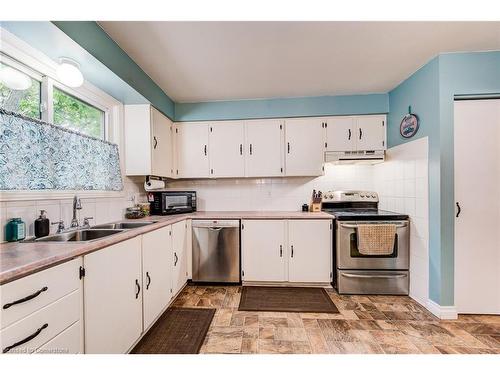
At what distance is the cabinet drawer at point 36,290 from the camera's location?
813 millimetres

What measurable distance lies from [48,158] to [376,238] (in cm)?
303

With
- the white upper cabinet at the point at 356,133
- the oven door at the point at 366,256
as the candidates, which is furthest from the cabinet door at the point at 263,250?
the white upper cabinet at the point at 356,133

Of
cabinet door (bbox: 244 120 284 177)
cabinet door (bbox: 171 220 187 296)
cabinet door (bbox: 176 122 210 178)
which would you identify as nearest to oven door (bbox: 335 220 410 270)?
cabinet door (bbox: 244 120 284 177)

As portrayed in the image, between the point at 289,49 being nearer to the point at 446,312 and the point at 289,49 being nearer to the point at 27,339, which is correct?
the point at 27,339

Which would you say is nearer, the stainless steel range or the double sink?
the double sink

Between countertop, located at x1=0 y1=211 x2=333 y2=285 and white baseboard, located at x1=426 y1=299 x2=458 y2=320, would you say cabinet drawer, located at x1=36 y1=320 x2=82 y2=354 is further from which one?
white baseboard, located at x1=426 y1=299 x2=458 y2=320

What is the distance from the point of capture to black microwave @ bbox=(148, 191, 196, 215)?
2.86 meters

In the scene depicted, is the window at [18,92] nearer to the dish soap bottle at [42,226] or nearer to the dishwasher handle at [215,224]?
the dish soap bottle at [42,226]

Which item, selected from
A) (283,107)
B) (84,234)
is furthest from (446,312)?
(84,234)

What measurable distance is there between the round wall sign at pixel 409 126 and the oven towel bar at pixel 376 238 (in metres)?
1.01

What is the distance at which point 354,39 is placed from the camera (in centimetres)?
183

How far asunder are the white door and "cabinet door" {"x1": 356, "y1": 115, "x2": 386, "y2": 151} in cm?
92
